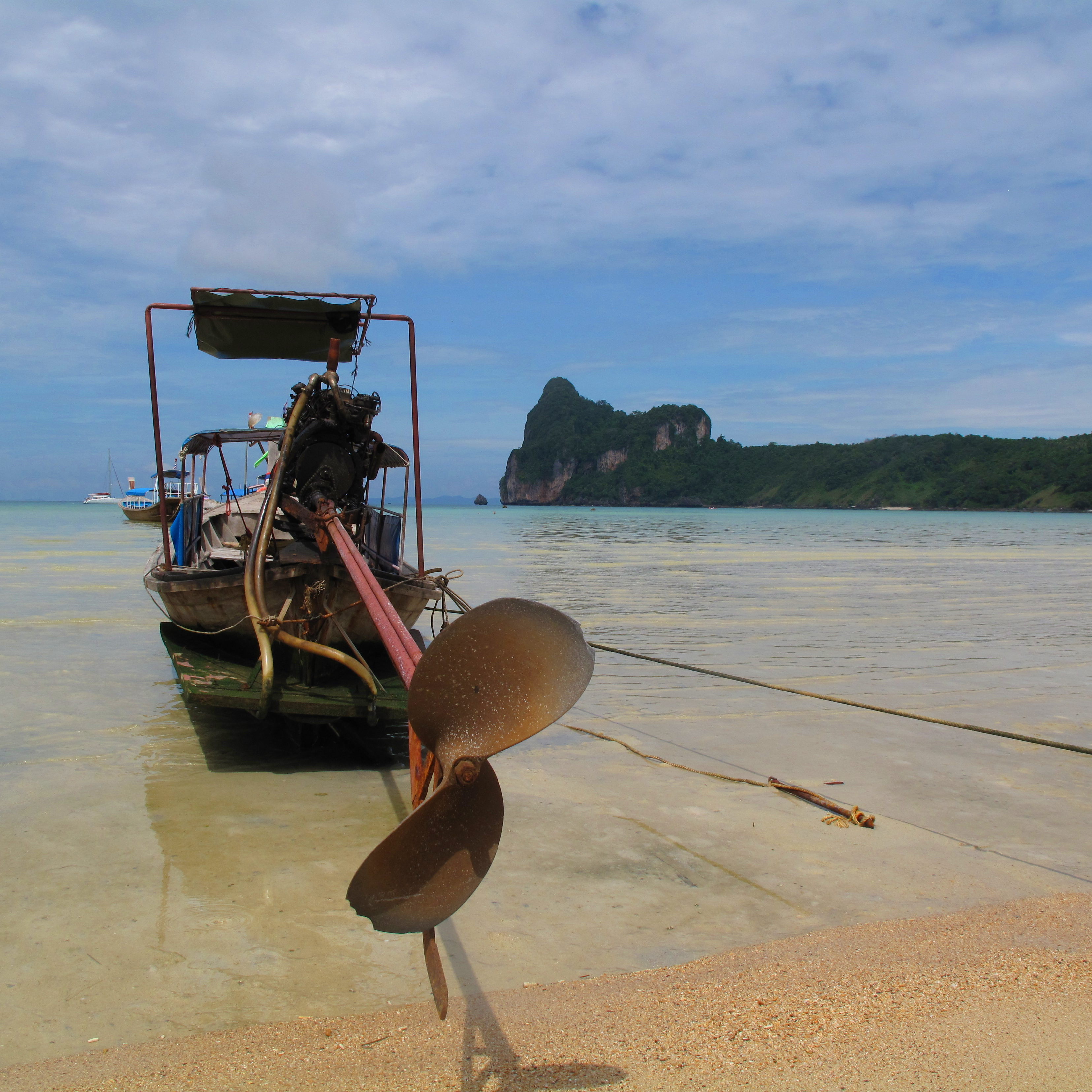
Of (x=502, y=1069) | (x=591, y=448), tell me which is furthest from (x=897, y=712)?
(x=591, y=448)

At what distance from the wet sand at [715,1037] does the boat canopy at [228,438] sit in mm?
6008

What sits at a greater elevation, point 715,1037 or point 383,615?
point 383,615

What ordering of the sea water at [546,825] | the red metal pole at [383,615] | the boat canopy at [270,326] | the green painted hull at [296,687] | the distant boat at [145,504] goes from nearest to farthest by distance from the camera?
the red metal pole at [383,615], the sea water at [546,825], the green painted hull at [296,687], the boat canopy at [270,326], the distant boat at [145,504]

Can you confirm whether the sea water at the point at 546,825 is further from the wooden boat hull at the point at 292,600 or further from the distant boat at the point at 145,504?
the distant boat at the point at 145,504

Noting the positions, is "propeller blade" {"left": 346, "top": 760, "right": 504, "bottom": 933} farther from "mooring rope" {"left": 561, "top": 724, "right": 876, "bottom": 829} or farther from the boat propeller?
"mooring rope" {"left": 561, "top": 724, "right": 876, "bottom": 829}

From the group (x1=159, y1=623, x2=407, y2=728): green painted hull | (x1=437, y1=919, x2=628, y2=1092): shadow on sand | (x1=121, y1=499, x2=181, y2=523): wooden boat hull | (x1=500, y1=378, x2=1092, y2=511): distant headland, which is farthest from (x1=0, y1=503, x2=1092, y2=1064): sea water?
(x1=500, y1=378, x2=1092, y2=511): distant headland

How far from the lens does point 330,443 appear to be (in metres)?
6.61

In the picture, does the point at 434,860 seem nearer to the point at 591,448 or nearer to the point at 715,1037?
the point at 715,1037

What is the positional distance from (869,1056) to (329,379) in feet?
16.6

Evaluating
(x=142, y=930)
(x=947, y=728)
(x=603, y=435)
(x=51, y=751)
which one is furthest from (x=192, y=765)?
(x=603, y=435)

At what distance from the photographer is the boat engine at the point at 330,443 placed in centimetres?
645

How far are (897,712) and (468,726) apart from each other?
512cm

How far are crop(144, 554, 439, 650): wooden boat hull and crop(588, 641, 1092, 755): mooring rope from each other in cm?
163

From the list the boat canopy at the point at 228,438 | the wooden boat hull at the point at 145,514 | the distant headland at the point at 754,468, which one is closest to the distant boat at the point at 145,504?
the wooden boat hull at the point at 145,514
